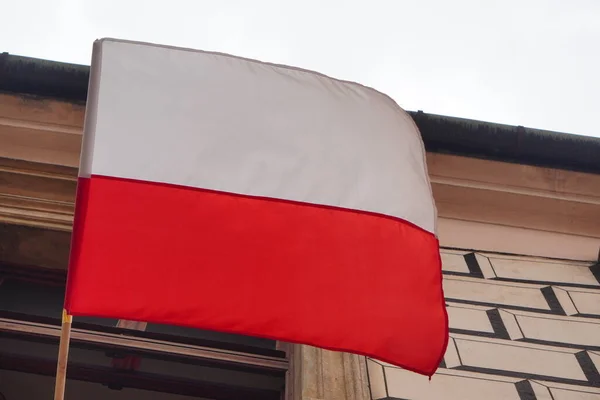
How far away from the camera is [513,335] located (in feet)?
11.7

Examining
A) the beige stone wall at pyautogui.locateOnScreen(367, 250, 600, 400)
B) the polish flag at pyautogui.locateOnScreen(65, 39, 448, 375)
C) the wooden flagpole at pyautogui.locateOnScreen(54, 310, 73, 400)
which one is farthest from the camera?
the beige stone wall at pyautogui.locateOnScreen(367, 250, 600, 400)

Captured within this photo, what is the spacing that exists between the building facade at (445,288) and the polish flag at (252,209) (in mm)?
672

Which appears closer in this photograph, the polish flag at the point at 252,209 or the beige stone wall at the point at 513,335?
the polish flag at the point at 252,209

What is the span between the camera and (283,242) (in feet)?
8.50

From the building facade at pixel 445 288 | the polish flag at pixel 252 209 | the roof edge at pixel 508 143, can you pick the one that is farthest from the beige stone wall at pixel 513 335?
the polish flag at pixel 252 209

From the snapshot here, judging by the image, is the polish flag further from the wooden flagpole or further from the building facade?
the building facade

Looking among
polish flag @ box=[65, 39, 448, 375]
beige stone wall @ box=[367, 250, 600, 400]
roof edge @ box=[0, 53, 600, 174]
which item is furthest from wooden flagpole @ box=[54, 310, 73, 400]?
roof edge @ box=[0, 53, 600, 174]

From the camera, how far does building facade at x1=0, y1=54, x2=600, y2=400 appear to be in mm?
3271

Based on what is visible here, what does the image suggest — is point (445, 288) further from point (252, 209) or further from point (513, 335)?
point (252, 209)

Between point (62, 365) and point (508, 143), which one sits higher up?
point (508, 143)

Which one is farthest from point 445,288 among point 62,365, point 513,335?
point 62,365

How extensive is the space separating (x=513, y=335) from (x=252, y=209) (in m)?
1.65

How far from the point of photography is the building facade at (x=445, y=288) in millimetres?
3271

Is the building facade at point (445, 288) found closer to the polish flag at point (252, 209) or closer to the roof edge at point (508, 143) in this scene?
the roof edge at point (508, 143)
